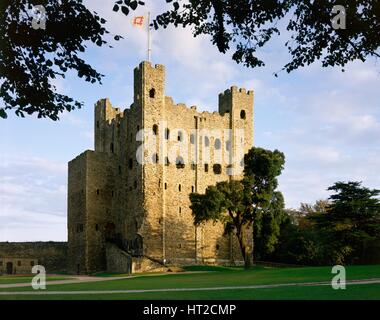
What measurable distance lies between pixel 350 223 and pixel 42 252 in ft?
97.6

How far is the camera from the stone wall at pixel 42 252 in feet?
189

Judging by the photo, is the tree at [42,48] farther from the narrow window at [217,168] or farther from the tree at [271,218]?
the narrow window at [217,168]

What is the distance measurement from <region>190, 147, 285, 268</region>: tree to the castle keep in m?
6.21

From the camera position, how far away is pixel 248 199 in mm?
43562

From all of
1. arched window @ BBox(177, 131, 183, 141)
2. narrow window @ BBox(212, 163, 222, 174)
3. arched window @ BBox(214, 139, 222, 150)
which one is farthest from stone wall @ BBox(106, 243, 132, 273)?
arched window @ BBox(214, 139, 222, 150)

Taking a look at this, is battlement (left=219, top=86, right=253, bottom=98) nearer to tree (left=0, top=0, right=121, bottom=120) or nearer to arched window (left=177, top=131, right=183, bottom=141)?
arched window (left=177, top=131, right=183, bottom=141)

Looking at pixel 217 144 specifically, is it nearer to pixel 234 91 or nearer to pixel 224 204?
pixel 234 91

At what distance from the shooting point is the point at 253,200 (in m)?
44.0

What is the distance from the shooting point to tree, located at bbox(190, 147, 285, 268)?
42.2 meters

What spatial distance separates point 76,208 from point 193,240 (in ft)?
38.6

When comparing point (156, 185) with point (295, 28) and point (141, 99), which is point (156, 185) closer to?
point (141, 99)

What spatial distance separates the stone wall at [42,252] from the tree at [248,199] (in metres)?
19.9

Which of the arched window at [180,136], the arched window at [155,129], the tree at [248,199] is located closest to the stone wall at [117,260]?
the tree at [248,199]
